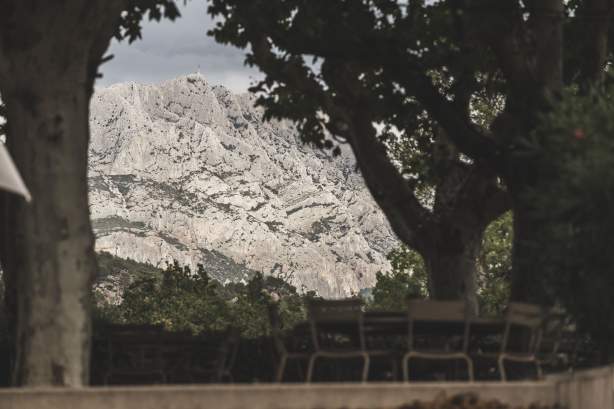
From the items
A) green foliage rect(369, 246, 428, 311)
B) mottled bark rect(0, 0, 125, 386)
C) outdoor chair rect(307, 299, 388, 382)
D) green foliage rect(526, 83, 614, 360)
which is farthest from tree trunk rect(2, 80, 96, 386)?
green foliage rect(369, 246, 428, 311)

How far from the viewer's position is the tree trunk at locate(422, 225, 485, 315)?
16.1 meters

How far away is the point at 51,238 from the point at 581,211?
4938mm

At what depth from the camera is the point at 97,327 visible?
51.1 ft

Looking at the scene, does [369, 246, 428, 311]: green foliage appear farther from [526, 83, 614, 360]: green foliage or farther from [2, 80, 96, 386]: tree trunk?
[2, 80, 96, 386]: tree trunk

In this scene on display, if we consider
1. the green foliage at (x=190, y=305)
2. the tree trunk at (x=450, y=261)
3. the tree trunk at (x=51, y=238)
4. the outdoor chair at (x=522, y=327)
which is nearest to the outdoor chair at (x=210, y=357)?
the tree trunk at (x=51, y=238)

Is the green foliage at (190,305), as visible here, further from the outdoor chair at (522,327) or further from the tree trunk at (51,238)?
the tree trunk at (51,238)

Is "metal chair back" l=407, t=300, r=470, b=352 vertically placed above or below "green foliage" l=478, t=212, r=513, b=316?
below

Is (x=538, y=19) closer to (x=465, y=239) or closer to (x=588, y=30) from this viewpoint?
(x=588, y=30)

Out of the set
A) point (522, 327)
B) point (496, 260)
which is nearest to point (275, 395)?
point (522, 327)

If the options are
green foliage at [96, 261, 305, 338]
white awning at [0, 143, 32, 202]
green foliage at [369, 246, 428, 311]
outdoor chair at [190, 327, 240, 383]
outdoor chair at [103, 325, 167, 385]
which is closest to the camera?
white awning at [0, 143, 32, 202]

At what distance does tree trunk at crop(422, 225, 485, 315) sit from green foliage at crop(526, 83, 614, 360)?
5474 mm

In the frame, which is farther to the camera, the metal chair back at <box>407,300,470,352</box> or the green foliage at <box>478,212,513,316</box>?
the green foliage at <box>478,212,513,316</box>

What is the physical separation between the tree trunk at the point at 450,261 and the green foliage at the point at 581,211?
215 inches

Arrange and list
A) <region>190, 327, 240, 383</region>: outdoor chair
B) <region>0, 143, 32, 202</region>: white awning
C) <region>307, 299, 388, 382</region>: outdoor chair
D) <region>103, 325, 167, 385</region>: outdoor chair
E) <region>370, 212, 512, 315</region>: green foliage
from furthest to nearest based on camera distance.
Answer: <region>370, 212, 512, 315</region>: green foliage → <region>190, 327, 240, 383</region>: outdoor chair → <region>103, 325, 167, 385</region>: outdoor chair → <region>307, 299, 388, 382</region>: outdoor chair → <region>0, 143, 32, 202</region>: white awning
